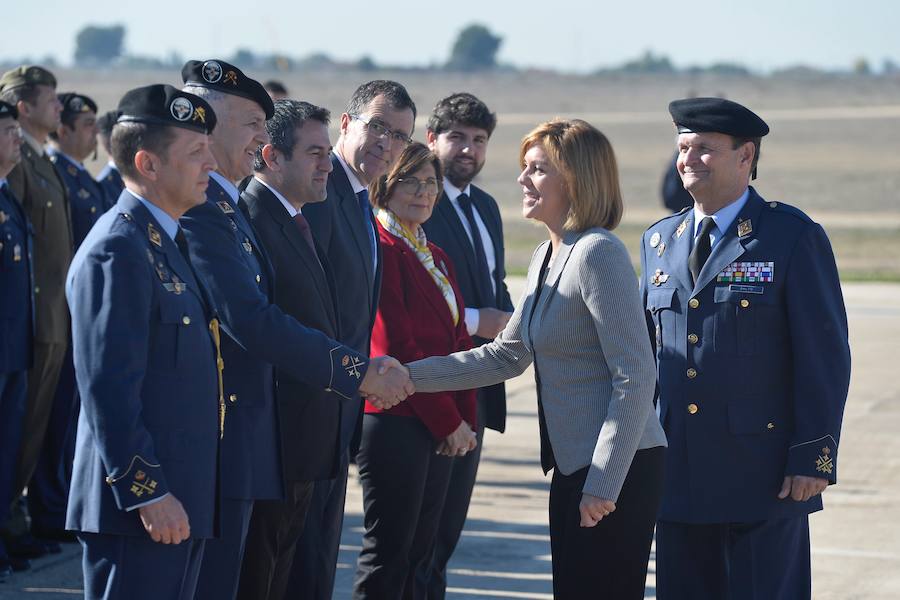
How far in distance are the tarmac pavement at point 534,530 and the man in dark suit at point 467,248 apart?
1.63 feet

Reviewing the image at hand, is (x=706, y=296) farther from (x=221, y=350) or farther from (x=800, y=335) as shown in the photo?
(x=221, y=350)

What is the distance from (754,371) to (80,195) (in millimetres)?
4152


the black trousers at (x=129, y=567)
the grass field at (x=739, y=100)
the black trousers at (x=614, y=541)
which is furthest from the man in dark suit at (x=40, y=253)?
the grass field at (x=739, y=100)

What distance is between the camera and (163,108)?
332 cm

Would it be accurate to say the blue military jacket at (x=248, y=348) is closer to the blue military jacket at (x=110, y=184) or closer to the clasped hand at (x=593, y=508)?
the clasped hand at (x=593, y=508)

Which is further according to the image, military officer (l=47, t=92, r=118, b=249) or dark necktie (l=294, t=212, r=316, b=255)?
military officer (l=47, t=92, r=118, b=249)

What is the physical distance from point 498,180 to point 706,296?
3502 cm

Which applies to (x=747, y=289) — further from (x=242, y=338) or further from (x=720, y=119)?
(x=242, y=338)

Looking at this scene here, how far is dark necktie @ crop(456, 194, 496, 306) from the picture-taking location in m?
5.51

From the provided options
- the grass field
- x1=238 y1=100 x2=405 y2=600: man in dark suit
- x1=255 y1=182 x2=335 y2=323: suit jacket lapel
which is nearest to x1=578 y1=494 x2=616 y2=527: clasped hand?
x1=238 y1=100 x2=405 y2=600: man in dark suit

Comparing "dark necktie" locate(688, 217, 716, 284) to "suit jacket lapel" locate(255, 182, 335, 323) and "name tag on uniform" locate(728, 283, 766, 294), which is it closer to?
"name tag on uniform" locate(728, 283, 766, 294)

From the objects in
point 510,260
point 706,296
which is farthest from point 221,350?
point 510,260

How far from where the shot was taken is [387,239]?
15.3 feet

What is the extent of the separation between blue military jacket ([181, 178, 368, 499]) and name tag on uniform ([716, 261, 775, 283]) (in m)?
1.21
